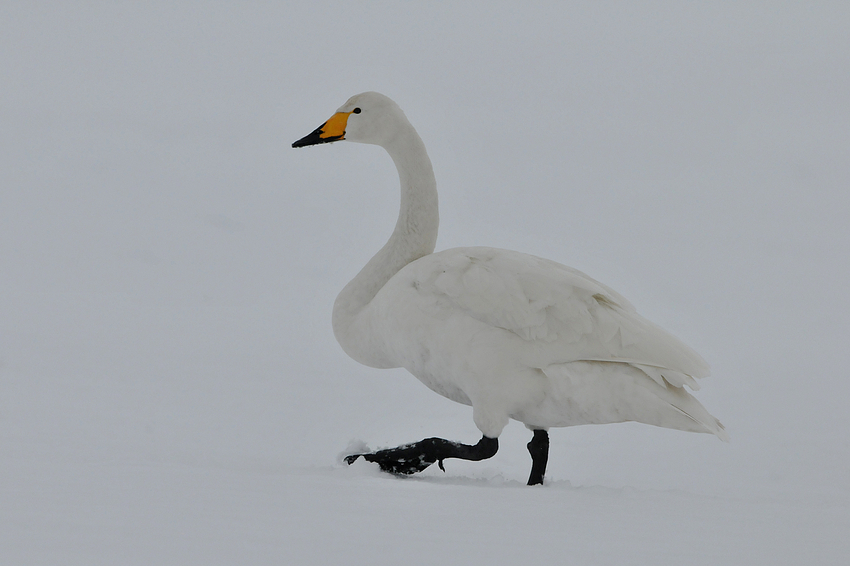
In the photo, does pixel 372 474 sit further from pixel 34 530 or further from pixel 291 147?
pixel 291 147

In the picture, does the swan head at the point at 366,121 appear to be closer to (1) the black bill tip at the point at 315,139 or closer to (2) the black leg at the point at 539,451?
(1) the black bill tip at the point at 315,139

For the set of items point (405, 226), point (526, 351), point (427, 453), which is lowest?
point (427, 453)

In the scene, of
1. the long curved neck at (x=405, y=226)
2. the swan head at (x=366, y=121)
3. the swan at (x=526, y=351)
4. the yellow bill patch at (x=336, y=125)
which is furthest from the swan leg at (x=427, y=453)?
the yellow bill patch at (x=336, y=125)

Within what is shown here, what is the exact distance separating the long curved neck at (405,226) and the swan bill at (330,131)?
352 millimetres

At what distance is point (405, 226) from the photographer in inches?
193

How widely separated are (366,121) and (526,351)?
190cm

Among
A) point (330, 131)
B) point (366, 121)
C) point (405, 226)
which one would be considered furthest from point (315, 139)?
point (405, 226)

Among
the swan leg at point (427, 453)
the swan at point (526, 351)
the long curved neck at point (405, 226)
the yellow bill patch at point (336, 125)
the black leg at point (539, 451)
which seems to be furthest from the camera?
the yellow bill patch at point (336, 125)

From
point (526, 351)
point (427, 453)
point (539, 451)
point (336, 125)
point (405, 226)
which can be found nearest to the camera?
point (526, 351)

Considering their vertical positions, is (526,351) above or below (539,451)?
above

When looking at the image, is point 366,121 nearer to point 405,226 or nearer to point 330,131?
point 330,131

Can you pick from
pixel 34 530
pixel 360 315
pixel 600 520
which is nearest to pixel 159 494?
pixel 34 530

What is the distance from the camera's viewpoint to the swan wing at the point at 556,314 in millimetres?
3854

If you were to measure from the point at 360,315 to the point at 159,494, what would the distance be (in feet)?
7.05
